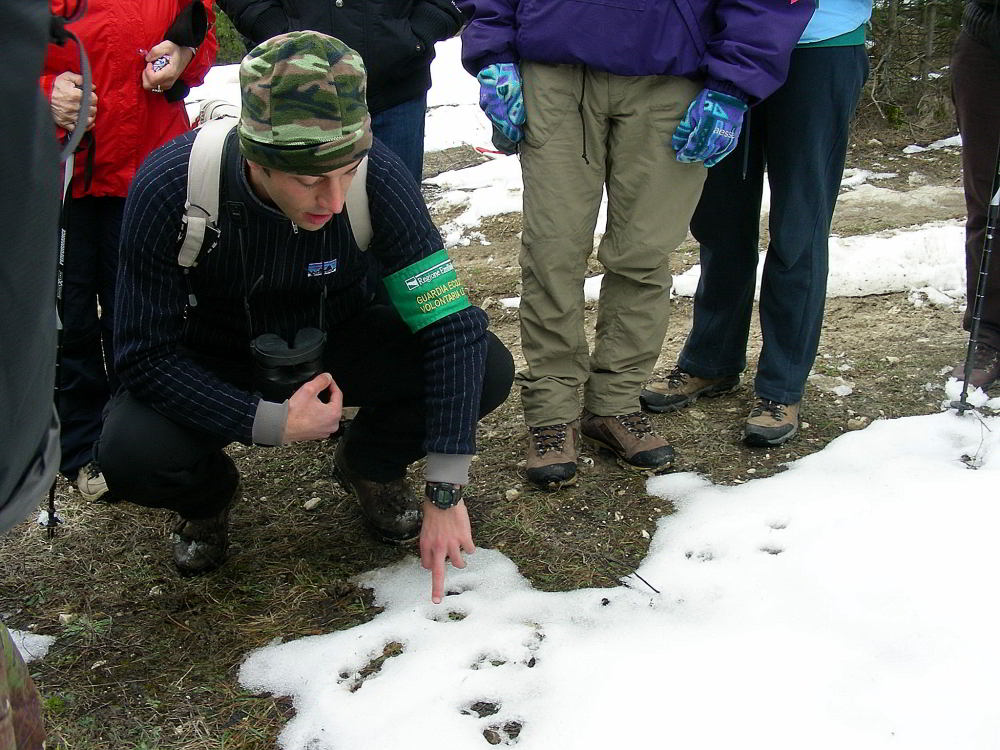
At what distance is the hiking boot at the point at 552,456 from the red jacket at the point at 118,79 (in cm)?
158

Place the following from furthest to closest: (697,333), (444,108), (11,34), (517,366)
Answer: (444,108)
(517,366)
(697,333)
(11,34)

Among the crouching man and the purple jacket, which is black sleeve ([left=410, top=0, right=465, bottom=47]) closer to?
the purple jacket

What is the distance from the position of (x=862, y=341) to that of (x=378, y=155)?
277cm

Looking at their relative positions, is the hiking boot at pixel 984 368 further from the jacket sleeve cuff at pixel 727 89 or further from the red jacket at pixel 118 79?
the red jacket at pixel 118 79

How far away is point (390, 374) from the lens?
287 cm

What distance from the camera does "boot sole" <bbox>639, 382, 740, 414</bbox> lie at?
12.9 ft

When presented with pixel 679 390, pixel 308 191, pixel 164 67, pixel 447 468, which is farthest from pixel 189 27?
pixel 679 390

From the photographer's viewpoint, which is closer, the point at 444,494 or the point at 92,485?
the point at 444,494

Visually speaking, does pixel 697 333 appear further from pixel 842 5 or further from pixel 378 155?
pixel 378 155

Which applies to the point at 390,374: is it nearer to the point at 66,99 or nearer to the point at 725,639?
the point at 725,639

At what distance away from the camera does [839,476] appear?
10.9 ft

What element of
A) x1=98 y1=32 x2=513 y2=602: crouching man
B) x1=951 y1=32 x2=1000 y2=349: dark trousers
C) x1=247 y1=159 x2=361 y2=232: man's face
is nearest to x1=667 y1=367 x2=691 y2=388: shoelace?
x1=951 y1=32 x2=1000 y2=349: dark trousers

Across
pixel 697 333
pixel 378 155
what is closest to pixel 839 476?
pixel 697 333

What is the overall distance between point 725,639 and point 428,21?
228 cm
